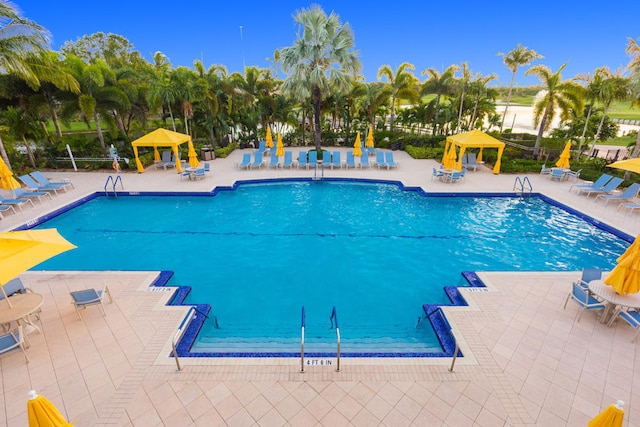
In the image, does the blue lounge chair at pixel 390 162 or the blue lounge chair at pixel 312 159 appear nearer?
the blue lounge chair at pixel 390 162

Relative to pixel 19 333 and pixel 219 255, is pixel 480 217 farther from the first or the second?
pixel 19 333

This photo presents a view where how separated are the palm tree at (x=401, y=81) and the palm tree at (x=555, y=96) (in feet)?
25.8

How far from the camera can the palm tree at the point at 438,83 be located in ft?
76.7

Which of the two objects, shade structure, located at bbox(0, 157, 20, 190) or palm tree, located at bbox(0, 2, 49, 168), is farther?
palm tree, located at bbox(0, 2, 49, 168)

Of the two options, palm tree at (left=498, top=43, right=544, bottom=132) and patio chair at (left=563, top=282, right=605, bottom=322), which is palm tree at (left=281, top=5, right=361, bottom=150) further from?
patio chair at (left=563, top=282, right=605, bottom=322)

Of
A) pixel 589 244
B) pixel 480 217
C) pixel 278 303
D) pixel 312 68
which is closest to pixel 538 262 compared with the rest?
pixel 589 244

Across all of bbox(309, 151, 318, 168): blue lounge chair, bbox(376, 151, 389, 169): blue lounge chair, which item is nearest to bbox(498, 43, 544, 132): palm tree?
bbox(376, 151, 389, 169): blue lounge chair

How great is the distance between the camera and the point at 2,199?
1223cm

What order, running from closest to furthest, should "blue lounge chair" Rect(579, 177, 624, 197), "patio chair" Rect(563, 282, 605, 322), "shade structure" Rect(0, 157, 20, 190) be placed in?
"patio chair" Rect(563, 282, 605, 322) < "shade structure" Rect(0, 157, 20, 190) < "blue lounge chair" Rect(579, 177, 624, 197)

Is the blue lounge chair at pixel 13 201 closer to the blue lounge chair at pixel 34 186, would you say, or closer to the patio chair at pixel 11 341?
the blue lounge chair at pixel 34 186

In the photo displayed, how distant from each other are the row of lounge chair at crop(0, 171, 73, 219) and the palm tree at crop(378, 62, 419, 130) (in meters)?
20.7

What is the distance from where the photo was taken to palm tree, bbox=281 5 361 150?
17.7 m

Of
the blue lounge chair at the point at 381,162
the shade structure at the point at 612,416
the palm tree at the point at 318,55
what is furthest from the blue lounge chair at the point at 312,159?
the shade structure at the point at 612,416

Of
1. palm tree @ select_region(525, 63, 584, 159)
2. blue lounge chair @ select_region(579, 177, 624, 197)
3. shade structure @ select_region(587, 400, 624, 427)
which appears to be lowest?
shade structure @ select_region(587, 400, 624, 427)
